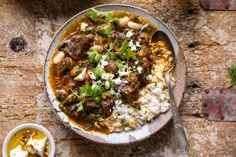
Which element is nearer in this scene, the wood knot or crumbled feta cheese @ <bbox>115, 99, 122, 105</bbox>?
crumbled feta cheese @ <bbox>115, 99, 122, 105</bbox>

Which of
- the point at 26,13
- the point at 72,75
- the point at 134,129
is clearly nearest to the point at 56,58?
the point at 72,75

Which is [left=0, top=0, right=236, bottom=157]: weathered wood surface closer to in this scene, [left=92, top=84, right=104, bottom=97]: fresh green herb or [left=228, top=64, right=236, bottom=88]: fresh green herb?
[left=228, top=64, right=236, bottom=88]: fresh green herb

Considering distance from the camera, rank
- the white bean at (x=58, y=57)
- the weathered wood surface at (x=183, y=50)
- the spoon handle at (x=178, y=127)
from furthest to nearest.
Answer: the weathered wood surface at (x=183, y=50) < the white bean at (x=58, y=57) < the spoon handle at (x=178, y=127)

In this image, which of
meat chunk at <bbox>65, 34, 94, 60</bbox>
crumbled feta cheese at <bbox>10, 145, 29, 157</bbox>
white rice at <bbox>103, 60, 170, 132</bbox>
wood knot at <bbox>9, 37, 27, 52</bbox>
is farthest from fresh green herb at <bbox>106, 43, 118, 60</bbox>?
crumbled feta cheese at <bbox>10, 145, 29, 157</bbox>

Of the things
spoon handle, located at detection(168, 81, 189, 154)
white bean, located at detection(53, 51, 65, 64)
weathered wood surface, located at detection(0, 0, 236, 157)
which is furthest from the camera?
weathered wood surface, located at detection(0, 0, 236, 157)

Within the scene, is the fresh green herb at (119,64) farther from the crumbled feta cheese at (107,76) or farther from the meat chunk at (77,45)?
the meat chunk at (77,45)

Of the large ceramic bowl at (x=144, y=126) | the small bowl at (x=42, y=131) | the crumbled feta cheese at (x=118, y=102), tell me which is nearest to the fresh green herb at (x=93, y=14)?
the large ceramic bowl at (x=144, y=126)

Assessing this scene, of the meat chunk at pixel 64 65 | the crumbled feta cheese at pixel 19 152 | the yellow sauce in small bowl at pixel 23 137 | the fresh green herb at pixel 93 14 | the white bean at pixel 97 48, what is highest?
the fresh green herb at pixel 93 14
